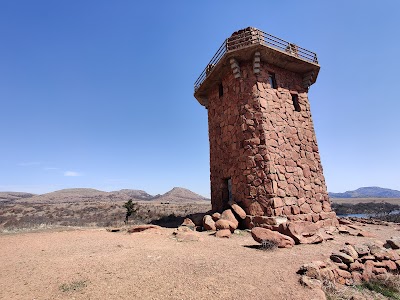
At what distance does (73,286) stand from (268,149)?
32.6 feet

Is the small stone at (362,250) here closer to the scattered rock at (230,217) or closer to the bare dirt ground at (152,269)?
the bare dirt ground at (152,269)

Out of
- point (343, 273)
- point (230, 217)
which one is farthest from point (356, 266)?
point (230, 217)

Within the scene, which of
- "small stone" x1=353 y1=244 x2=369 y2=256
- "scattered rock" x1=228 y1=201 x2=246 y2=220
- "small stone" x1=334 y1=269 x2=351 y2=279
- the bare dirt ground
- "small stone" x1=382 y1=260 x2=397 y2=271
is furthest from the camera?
"scattered rock" x1=228 y1=201 x2=246 y2=220

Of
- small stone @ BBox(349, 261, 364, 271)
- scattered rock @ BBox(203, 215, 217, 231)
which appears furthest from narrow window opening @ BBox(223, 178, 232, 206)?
small stone @ BBox(349, 261, 364, 271)

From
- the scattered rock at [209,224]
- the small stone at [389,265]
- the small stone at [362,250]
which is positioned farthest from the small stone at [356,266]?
the scattered rock at [209,224]

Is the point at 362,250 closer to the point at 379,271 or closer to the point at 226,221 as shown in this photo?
the point at 379,271

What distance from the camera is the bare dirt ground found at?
14.6 ft

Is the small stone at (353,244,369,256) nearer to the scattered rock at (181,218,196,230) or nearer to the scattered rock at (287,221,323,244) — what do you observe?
the scattered rock at (287,221,323,244)

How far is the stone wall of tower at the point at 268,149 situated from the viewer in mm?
11508

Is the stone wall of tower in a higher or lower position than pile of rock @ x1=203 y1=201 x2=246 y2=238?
higher

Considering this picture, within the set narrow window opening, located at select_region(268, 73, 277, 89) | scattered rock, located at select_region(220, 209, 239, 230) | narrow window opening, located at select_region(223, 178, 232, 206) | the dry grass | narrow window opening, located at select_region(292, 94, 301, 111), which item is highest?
narrow window opening, located at select_region(268, 73, 277, 89)

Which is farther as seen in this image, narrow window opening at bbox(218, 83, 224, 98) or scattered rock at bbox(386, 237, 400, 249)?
narrow window opening at bbox(218, 83, 224, 98)

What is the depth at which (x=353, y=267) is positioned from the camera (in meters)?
6.32

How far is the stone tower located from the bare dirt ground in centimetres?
317
